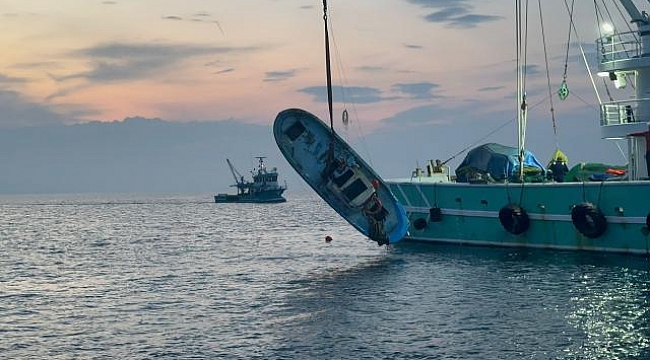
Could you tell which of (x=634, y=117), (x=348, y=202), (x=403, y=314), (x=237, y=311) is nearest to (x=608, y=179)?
(x=634, y=117)

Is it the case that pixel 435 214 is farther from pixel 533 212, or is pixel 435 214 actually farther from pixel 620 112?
pixel 620 112

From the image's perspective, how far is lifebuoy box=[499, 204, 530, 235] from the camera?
41.0 meters

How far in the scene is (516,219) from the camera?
41094 millimetres

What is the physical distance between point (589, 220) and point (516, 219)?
4.53 metres

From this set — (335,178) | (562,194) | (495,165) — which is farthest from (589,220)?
(335,178)

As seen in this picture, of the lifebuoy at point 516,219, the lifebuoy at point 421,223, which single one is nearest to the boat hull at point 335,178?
the lifebuoy at point 516,219

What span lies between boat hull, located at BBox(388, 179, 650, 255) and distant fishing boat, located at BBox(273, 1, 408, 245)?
14.3ft

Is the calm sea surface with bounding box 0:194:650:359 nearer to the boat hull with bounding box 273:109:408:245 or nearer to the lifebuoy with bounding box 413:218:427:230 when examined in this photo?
the lifebuoy with bounding box 413:218:427:230

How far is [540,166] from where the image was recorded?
48.6 m

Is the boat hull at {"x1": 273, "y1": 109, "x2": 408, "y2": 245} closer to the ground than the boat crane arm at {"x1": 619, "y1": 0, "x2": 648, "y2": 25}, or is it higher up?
closer to the ground

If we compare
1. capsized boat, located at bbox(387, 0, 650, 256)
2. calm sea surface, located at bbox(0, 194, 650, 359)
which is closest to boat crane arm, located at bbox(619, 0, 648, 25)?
capsized boat, located at bbox(387, 0, 650, 256)

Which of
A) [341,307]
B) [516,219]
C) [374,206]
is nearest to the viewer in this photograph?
[341,307]

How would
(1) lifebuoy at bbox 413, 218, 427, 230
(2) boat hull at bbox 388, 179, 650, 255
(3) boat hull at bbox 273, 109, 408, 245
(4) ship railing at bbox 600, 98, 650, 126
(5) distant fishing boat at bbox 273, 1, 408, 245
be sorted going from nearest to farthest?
(2) boat hull at bbox 388, 179, 650, 255, (4) ship railing at bbox 600, 98, 650, 126, (5) distant fishing boat at bbox 273, 1, 408, 245, (3) boat hull at bbox 273, 109, 408, 245, (1) lifebuoy at bbox 413, 218, 427, 230

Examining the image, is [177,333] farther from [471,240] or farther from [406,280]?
[471,240]
